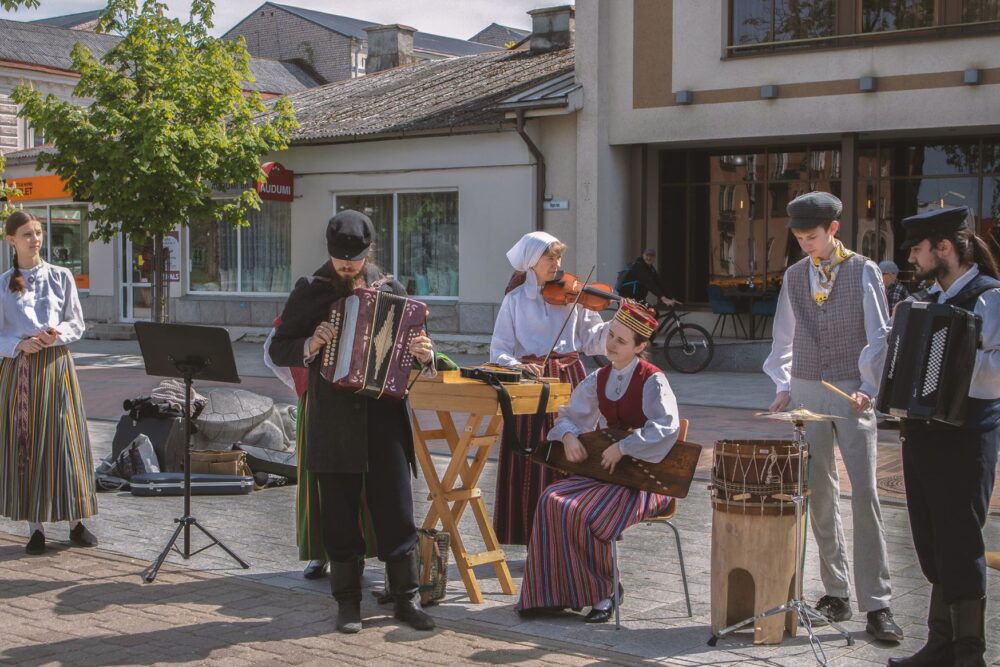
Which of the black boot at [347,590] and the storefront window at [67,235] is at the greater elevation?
the storefront window at [67,235]

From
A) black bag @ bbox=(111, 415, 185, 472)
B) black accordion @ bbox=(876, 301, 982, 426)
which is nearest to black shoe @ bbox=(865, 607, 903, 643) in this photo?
black accordion @ bbox=(876, 301, 982, 426)

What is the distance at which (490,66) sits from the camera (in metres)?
24.5

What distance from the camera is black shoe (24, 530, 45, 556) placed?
23.5 ft

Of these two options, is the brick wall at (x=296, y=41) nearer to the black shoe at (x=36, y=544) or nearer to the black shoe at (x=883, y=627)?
the black shoe at (x=36, y=544)

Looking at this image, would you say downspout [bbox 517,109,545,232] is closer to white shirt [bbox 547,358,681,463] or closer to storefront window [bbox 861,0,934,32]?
storefront window [bbox 861,0,934,32]

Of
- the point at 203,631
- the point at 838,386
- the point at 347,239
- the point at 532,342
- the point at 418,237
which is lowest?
the point at 203,631

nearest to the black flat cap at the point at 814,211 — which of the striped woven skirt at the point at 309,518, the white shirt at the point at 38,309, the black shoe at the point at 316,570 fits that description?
the striped woven skirt at the point at 309,518

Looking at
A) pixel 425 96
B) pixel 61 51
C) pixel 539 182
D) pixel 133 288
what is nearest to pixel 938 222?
pixel 539 182

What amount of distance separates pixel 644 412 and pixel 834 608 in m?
1.17

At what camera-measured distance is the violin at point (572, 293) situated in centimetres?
657

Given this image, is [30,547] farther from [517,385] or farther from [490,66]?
[490,66]

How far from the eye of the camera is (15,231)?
7156 mm

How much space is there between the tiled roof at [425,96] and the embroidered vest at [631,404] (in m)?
13.9

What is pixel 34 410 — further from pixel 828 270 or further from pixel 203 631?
pixel 828 270
